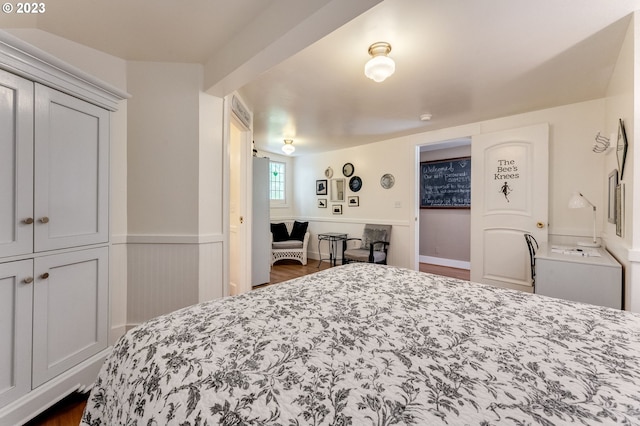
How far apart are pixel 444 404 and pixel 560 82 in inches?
121

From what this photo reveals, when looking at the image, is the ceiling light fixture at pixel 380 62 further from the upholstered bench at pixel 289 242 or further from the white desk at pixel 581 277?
the upholstered bench at pixel 289 242

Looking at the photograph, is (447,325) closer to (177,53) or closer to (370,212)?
(177,53)

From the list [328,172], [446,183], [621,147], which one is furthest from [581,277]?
[328,172]

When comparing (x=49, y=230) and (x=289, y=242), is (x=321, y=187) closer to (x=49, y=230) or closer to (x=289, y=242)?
(x=289, y=242)

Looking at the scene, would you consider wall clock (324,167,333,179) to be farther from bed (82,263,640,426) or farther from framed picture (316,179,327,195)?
bed (82,263,640,426)

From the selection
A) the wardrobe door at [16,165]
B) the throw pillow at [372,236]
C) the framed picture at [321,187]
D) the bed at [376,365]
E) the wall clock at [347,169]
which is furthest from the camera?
the framed picture at [321,187]

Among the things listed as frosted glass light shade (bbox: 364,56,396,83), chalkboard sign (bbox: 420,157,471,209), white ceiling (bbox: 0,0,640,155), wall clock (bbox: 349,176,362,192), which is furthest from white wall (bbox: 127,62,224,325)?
chalkboard sign (bbox: 420,157,471,209)

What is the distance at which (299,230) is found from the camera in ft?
17.8

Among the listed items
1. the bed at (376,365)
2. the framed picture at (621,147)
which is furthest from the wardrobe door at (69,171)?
the framed picture at (621,147)

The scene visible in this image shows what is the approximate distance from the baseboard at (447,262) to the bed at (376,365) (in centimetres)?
402

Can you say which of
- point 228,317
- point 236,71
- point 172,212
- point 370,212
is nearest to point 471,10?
point 236,71

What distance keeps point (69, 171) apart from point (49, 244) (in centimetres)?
41

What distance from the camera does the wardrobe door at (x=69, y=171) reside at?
1.37 m

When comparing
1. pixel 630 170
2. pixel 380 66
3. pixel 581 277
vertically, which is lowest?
pixel 581 277
